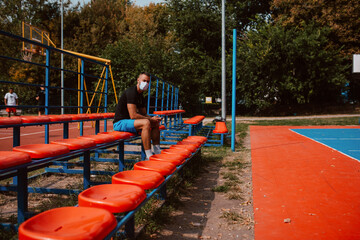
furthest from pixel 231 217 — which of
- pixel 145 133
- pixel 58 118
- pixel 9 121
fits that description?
pixel 58 118

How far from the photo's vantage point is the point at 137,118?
5.09m

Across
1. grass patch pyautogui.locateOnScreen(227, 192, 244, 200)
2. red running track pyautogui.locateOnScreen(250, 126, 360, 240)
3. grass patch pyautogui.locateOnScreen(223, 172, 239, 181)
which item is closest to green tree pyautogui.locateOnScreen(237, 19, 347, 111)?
red running track pyautogui.locateOnScreen(250, 126, 360, 240)

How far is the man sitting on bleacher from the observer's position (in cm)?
482

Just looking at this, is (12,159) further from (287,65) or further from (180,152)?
(287,65)

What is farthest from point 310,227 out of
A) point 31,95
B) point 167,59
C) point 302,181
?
point 31,95

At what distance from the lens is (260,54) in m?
23.1

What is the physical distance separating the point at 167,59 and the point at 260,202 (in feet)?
66.4

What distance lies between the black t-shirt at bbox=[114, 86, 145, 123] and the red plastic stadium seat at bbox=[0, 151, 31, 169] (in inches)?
104

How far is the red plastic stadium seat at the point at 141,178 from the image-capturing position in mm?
2475

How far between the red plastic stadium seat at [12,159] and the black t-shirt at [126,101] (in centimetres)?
265

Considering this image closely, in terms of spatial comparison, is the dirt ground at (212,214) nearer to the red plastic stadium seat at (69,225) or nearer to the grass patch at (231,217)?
the grass patch at (231,217)

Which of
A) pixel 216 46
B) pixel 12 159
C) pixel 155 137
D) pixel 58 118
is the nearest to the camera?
pixel 12 159

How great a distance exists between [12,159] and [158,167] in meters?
1.34

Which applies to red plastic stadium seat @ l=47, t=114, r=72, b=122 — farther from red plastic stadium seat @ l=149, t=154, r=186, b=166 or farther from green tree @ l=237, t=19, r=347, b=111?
green tree @ l=237, t=19, r=347, b=111
